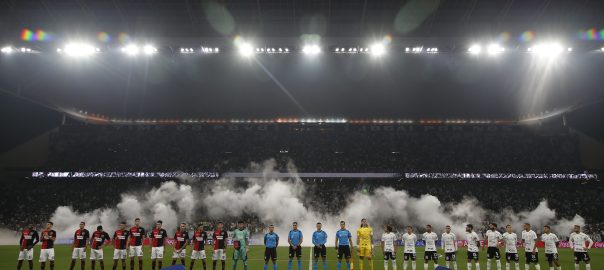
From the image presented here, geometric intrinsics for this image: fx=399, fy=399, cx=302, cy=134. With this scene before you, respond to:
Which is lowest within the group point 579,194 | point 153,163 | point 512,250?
point 512,250

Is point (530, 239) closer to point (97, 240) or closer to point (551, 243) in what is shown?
point (551, 243)

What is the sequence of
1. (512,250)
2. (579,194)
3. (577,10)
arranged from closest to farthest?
(512,250) → (577,10) → (579,194)

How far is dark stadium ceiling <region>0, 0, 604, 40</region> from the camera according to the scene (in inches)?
980

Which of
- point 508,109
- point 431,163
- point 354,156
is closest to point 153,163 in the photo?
point 354,156

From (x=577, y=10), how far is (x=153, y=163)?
134 feet

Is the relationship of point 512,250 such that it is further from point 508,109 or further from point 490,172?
point 508,109

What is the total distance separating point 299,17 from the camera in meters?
26.5

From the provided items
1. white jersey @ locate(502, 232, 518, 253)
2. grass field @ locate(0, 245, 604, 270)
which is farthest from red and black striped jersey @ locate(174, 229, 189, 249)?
white jersey @ locate(502, 232, 518, 253)

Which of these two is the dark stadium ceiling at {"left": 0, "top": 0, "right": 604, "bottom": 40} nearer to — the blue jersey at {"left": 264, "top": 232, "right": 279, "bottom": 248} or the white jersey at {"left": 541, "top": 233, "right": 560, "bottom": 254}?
the white jersey at {"left": 541, "top": 233, "right": 560, "bottom": 254}

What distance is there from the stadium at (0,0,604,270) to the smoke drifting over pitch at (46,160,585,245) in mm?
195

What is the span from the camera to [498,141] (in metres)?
46.9

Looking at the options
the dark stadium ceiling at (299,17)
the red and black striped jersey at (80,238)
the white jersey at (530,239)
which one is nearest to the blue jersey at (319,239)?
the white jersey at (530,239)

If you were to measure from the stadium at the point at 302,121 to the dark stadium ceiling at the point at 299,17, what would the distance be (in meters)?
0.13

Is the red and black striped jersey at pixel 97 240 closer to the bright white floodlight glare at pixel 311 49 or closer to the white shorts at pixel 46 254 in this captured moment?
the white shorts at pixel 46 254
